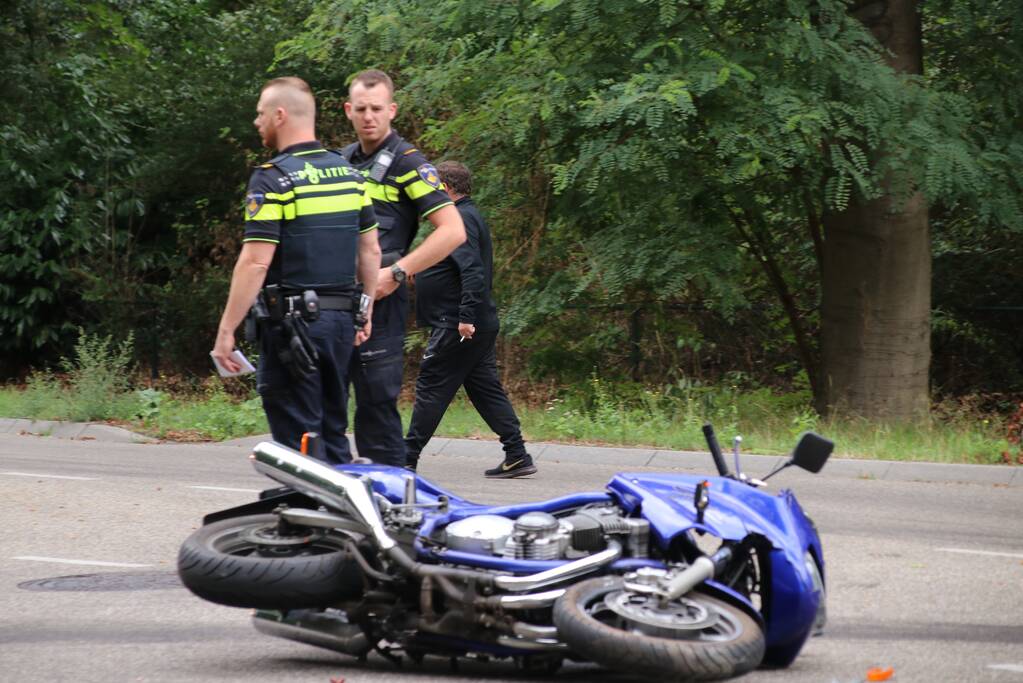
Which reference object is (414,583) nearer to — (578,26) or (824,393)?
(578,26)

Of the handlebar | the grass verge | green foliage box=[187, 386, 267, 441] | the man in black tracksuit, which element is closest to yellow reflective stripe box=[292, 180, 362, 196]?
the handlebar

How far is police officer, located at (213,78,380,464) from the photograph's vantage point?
607cm

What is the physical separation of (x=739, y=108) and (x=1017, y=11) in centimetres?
267

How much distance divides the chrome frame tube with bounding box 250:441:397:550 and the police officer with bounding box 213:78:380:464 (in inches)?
30.0

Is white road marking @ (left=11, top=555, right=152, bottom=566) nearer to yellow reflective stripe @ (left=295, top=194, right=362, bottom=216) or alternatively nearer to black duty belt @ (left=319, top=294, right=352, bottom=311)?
black duty belt @ (left=319, top=294, right=352, bottom=311)

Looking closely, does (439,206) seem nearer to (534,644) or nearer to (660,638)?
(534,644)

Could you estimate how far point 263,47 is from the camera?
21297 millimetres

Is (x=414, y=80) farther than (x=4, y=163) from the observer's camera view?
No

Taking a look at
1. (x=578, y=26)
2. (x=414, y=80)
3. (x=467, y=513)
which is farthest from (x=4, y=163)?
(x=467, y=513)

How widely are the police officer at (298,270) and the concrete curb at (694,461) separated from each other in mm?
5330

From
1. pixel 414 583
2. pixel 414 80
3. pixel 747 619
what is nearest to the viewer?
pixel 747 619

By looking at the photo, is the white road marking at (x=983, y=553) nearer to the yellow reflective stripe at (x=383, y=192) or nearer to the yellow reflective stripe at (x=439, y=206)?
the yellow reflective stripe at (x=439, y=206)

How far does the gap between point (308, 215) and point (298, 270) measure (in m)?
0.22

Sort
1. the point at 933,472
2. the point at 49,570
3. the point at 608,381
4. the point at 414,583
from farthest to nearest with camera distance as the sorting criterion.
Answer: the point at 608,381 → the point at 933,472 → the point at 49,570 → the point at 414,583
